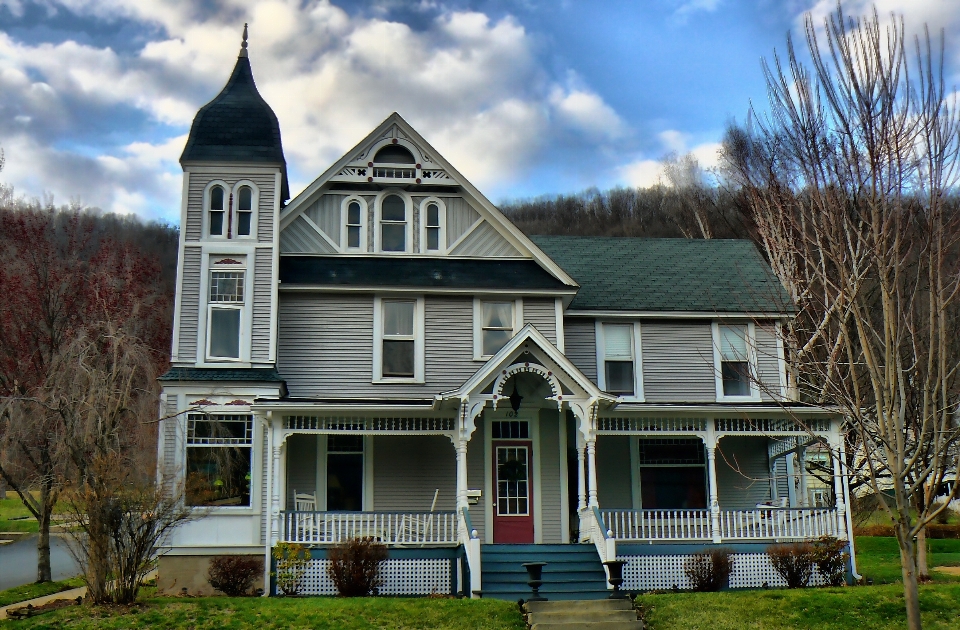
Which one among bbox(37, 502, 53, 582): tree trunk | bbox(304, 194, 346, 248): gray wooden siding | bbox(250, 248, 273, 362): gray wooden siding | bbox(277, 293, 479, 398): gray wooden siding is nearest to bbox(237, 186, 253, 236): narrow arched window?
bbox(250, 248, 273, 362): gray wooden siding

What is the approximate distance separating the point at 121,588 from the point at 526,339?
800 cm

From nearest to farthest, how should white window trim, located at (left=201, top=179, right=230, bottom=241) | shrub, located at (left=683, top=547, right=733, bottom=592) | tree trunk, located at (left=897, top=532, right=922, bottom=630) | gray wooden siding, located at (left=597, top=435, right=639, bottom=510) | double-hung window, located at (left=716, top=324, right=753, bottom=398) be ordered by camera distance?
tree trunk, located at (left=897, top=532, right=922, bottom=630), shrub, located at (left=683, top=547, right=733, bottom=592), white window trim, located at (left=201, top=179, right=230, bottom=241), gray wooden siding, located at (left=597, top=435, right=639, bottom=510), double-hung window, located at (left=716, top=324, right=753, bottom=398)

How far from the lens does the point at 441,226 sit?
21.2 m

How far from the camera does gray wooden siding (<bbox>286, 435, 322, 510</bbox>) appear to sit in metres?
19.3

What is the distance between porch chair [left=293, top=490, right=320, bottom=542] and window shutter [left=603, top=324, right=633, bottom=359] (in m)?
7.33

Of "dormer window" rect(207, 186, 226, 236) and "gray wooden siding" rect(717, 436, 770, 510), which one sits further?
"gray wooden siding" rect(717, 436, 770, 510)

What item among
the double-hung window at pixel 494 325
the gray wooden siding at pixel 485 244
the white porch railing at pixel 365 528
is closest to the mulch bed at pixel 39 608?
the white porch railing at pixel 365 528

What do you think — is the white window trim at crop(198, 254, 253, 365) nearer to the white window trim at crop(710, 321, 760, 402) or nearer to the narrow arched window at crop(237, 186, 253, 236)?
the narrow arched window at crop(237, 186, 253, 236)

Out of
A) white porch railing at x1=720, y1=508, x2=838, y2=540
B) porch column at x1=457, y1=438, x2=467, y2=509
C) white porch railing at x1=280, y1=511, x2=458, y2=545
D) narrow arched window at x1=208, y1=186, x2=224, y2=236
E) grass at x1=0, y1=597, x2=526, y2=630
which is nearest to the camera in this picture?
grass at x1=0, y1=597, x2=526, y2=630

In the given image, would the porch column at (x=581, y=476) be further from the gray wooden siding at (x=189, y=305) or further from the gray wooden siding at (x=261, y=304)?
the gray wooden siding at (x=189, y=305)

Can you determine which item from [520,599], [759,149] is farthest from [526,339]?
[759,149]

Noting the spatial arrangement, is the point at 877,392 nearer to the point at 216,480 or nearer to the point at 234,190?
the point at 216,480

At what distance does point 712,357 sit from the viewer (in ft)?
71.4

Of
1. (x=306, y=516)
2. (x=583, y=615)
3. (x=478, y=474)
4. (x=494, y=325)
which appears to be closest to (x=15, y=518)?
(x=306, y=516)
